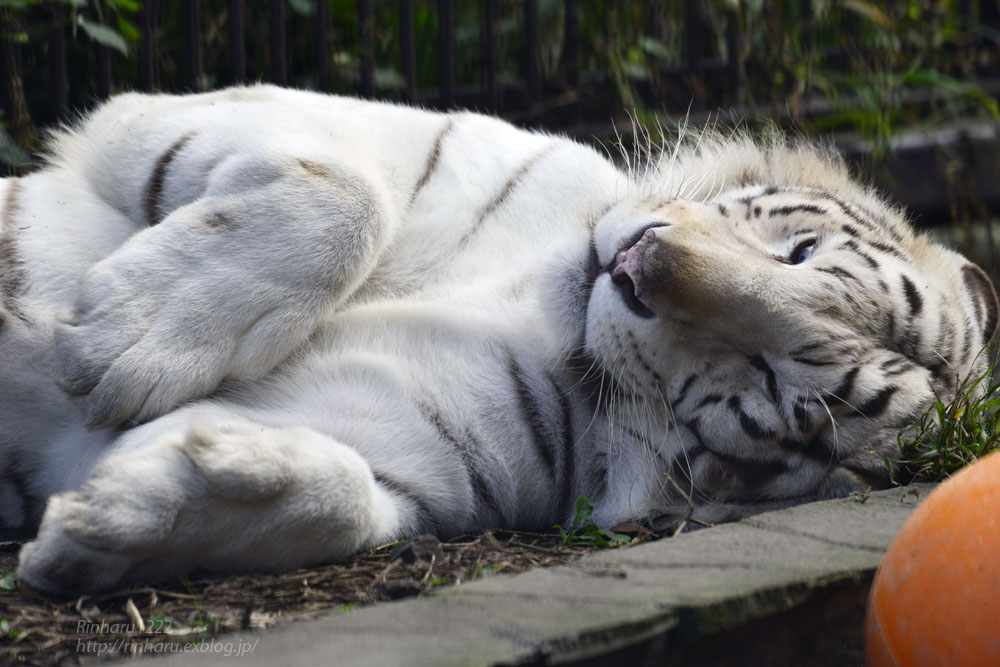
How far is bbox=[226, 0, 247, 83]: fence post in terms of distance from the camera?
3.43 metres

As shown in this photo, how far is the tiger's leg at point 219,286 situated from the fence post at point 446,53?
1.94m

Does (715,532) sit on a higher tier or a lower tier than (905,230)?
lower

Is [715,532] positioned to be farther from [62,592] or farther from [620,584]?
[62,592]

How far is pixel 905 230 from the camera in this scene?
237cm

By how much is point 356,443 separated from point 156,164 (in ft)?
2.28

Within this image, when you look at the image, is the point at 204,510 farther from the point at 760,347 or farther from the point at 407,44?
the point at 407,44

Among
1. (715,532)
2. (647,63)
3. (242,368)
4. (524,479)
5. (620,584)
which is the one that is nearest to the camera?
(620,584)

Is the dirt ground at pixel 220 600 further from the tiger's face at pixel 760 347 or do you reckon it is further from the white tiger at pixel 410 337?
the tiger's face at pixel 760 347

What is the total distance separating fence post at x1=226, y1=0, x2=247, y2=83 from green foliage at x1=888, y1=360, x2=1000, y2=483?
226 cm

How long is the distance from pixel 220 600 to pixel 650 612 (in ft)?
2.04

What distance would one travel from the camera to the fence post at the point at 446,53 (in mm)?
3861

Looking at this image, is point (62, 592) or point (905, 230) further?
point (905, 230)

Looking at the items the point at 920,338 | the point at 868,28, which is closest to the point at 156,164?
the point at 920,338

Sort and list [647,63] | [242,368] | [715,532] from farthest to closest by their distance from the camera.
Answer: [647,63] → [242,368] → [715,532]
